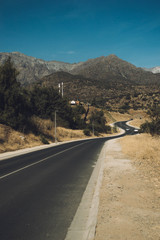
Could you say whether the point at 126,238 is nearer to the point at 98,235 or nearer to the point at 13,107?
the point at 98,235

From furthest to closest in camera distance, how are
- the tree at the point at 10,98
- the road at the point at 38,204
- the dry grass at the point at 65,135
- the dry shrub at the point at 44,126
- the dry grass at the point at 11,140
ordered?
1. the dry grass at the point at 65,135
2. the dry shrub at the point at 44,126
3. the tree at the point at 10,98
4. the dry grass at the point at 11,140
5. the road at the point at 38,204

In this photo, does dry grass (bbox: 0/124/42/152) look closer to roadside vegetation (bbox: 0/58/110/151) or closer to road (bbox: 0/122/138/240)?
Answer: roadside vegetation (bbox: 0/58/110/151)

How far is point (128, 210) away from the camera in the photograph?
4852 mm

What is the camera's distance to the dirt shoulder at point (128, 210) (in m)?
3.80

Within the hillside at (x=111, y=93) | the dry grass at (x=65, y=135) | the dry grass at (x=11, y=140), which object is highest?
the hillside at (x=111, y=93)

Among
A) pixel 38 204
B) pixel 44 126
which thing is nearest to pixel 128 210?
pixel 38 204

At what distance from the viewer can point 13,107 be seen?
95.7 ft

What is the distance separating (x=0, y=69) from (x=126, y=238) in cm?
3019

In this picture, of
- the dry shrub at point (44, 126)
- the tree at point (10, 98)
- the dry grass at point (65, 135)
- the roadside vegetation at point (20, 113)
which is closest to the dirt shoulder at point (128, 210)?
the roadside vegetation at point (20, 113)

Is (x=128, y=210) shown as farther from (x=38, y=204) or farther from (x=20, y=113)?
(x=20, y=113)

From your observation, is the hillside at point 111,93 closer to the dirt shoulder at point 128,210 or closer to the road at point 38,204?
the road at point 38,204

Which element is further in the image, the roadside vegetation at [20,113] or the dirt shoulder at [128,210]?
the roadside vegetation at [20,113]

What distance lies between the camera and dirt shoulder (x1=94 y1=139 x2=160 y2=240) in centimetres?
380

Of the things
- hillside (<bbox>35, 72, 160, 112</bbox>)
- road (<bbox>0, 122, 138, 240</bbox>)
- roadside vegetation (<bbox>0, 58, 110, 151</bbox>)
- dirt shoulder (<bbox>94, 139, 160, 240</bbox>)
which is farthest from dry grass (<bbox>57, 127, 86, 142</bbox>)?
hillside (<bbox>35, 72, 160, 112</bbox>)
